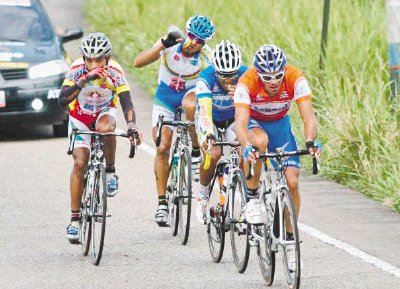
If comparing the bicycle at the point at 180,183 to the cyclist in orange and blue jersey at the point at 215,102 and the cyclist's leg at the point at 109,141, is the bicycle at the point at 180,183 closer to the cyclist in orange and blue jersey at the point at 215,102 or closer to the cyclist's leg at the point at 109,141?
the cyclist in orange and blue jersey at the point at 215,102

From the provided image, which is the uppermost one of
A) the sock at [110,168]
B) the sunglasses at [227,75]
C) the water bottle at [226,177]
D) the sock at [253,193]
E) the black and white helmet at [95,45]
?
the black and white helmet at [95,45]

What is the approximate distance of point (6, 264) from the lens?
1099cm

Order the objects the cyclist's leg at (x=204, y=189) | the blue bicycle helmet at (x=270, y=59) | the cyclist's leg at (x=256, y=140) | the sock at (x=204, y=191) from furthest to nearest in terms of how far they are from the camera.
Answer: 1. the sock at (x=204, y=191)
2. the cyclist's leg at (x=204, y=189)
3. the cyclist's leg at (x=256, y=140)
4. the blue bicycle helmet at (x=270, y=59)

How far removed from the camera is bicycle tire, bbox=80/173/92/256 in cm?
1123

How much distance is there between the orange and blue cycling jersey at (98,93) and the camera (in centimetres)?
1152

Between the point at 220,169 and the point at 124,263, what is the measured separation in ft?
3.43

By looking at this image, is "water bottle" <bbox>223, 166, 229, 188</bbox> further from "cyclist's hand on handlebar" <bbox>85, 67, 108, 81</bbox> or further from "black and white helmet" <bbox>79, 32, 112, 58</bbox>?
"black and white helmet" <bbox>79, 32, 112, 58</bbox>

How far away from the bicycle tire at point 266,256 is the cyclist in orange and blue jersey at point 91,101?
162 cm

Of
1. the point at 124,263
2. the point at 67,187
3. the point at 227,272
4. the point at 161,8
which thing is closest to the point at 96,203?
the point at 124,263

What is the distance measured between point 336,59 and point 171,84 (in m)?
5.06

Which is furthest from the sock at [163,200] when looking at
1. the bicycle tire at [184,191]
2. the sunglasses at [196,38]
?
the sunglasses at [196,38]

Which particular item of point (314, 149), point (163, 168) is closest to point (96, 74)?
point (163, 168)

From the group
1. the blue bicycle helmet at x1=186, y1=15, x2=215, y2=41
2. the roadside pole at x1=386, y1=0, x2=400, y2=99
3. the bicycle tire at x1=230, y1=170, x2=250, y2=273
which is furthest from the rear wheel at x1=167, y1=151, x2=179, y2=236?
the roadside pole at x1=386, y1=0, x2=400, y2=99

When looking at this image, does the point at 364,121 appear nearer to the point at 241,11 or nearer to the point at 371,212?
the point at 371,212
